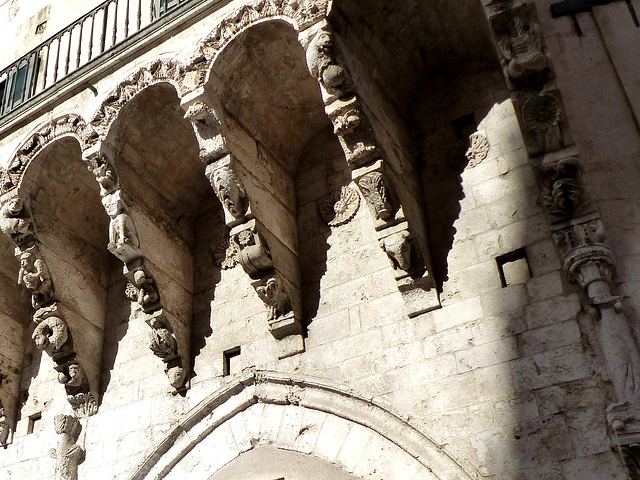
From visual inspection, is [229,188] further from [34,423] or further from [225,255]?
[34,423]

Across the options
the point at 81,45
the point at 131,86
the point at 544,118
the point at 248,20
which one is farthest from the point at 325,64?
the point at 81,45

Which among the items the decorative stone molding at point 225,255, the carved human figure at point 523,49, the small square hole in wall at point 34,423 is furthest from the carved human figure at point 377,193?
the small square hole in wall at point 34,423

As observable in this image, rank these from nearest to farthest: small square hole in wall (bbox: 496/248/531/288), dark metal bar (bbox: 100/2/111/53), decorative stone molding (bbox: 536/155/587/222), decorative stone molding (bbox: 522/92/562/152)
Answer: decorative stone molding (bbox: 536/155/587/222)
decorative stone molding (bbox: 522/92/562/152)
small square hole in wall (bbox: 496/248/531/288)
dark metal bar (bbox: 100/2/111/53)

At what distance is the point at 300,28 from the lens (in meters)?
5.71

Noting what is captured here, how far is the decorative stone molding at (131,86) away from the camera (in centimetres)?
631

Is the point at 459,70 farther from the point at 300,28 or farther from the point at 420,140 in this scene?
the point at 300,28

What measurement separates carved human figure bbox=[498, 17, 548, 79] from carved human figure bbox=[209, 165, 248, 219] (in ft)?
7.25

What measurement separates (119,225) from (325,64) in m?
2.22

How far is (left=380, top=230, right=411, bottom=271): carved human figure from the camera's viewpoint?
5.43 m

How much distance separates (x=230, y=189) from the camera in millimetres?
5840

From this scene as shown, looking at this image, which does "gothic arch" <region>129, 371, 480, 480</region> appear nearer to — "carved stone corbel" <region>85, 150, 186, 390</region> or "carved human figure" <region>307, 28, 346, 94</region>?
"carved stone corbel" <region>85, 150, 186, 390</region>

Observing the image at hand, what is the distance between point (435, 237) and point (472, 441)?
167 centimetres

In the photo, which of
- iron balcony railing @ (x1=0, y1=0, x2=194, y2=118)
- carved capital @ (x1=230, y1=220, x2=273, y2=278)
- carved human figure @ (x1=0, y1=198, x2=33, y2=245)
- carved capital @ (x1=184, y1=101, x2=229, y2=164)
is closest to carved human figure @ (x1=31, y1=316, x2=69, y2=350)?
carved human figure @ (x1=0, y1=198, x2=33, y2=245)

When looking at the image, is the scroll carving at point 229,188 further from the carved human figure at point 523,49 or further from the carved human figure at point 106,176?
the carved human figure at point 523,49
